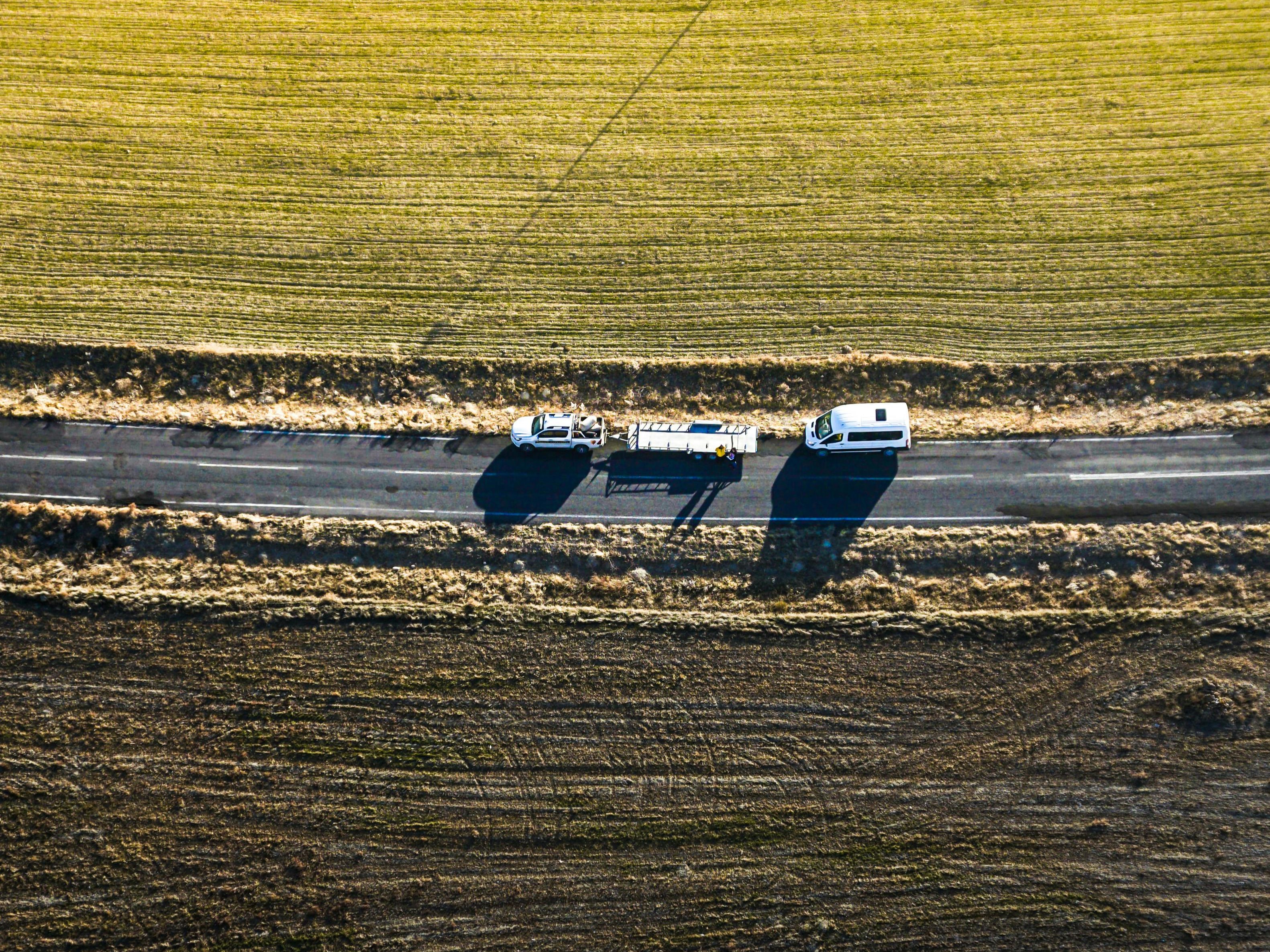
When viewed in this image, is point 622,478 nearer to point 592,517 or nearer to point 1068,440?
point 592,517

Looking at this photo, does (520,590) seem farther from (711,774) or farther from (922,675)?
→ (922,675)

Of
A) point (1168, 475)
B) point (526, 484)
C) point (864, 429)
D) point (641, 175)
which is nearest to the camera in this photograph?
point (864, 429)

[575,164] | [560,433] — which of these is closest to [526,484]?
[560,433]

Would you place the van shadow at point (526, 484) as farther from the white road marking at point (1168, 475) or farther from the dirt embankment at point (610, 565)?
the white road marking at point (1168, 475)

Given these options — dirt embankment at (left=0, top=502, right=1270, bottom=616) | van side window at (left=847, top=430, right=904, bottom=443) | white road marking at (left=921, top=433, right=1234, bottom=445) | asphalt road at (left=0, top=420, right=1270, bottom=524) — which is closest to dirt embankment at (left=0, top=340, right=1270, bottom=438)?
white road marking at (left=921, top=433, right=1234, bottom=445)

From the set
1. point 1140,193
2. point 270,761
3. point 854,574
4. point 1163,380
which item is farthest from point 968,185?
point 270,761

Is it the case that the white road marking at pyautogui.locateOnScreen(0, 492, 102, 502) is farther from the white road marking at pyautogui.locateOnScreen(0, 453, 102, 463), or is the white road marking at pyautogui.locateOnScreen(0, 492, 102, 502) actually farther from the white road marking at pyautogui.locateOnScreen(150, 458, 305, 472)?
the white road marking at pyautogui.locateOnScreen(150, 458, 305, 472)
